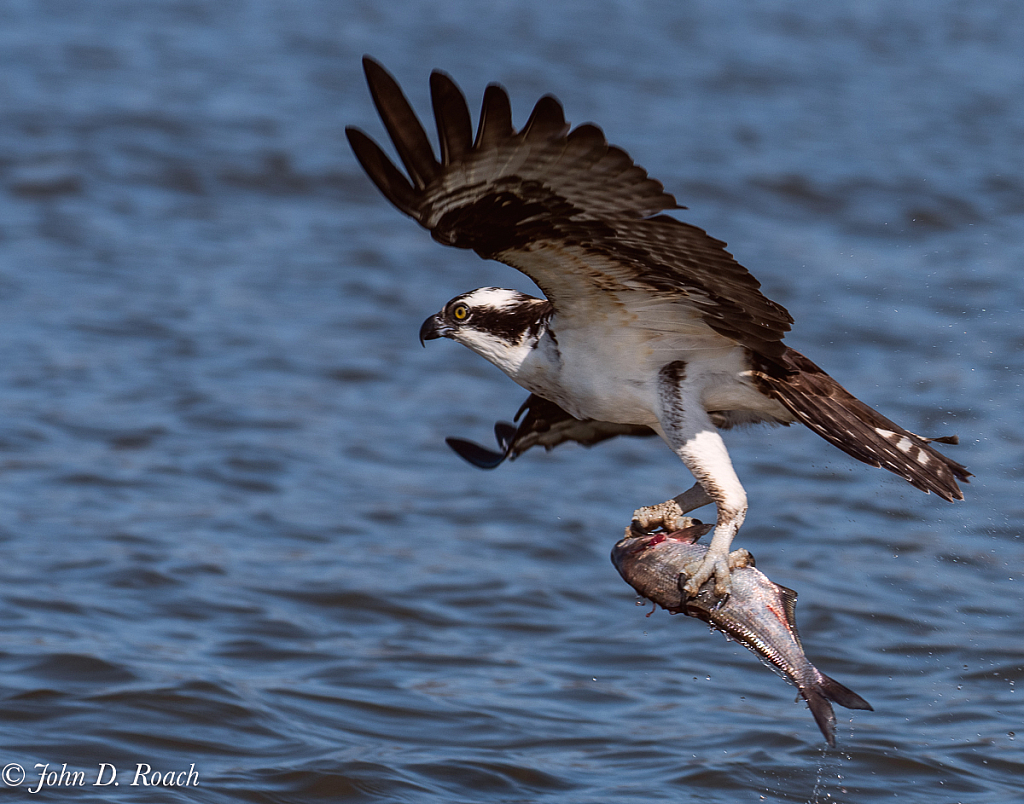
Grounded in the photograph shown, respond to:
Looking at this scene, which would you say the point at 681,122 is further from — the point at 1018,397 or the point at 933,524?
the point at 933,524

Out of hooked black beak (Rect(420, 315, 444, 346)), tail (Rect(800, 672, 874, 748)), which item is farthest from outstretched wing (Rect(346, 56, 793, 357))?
tail (Rect(800, 672, 874, 748))

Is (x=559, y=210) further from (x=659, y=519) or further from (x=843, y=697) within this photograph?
(x=843, y=697)

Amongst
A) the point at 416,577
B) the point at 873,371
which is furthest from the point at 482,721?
the point at 873,371

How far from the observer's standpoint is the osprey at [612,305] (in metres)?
3.98

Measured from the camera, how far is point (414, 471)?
864 cm

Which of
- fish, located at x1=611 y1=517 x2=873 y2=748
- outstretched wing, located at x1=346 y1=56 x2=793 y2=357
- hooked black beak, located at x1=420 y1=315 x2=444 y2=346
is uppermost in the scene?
hooked black beak, located at x1=420 y1=315 x2=444 y2=346

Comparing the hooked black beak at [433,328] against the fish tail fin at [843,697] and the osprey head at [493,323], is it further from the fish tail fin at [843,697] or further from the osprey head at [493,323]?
the fish tail fin at [843,697]

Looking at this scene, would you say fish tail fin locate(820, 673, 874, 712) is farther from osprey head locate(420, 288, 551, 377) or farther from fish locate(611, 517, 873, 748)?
osprey head locate(420, 288, 551, 377)

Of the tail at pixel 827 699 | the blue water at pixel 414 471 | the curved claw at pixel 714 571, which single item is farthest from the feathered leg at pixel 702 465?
the blue water at pixel 414 471

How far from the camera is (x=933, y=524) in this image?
807 cm

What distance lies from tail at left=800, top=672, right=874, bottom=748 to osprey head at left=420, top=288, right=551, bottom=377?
1.60 metres

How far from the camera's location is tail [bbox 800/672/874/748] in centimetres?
409

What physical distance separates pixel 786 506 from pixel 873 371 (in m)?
2.03

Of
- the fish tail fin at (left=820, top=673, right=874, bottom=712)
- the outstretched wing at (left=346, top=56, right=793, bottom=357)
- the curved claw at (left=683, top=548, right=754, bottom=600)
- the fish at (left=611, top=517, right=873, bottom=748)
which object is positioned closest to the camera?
the outstretched wing at (left=346, top=56, right=793, bottom=357)
